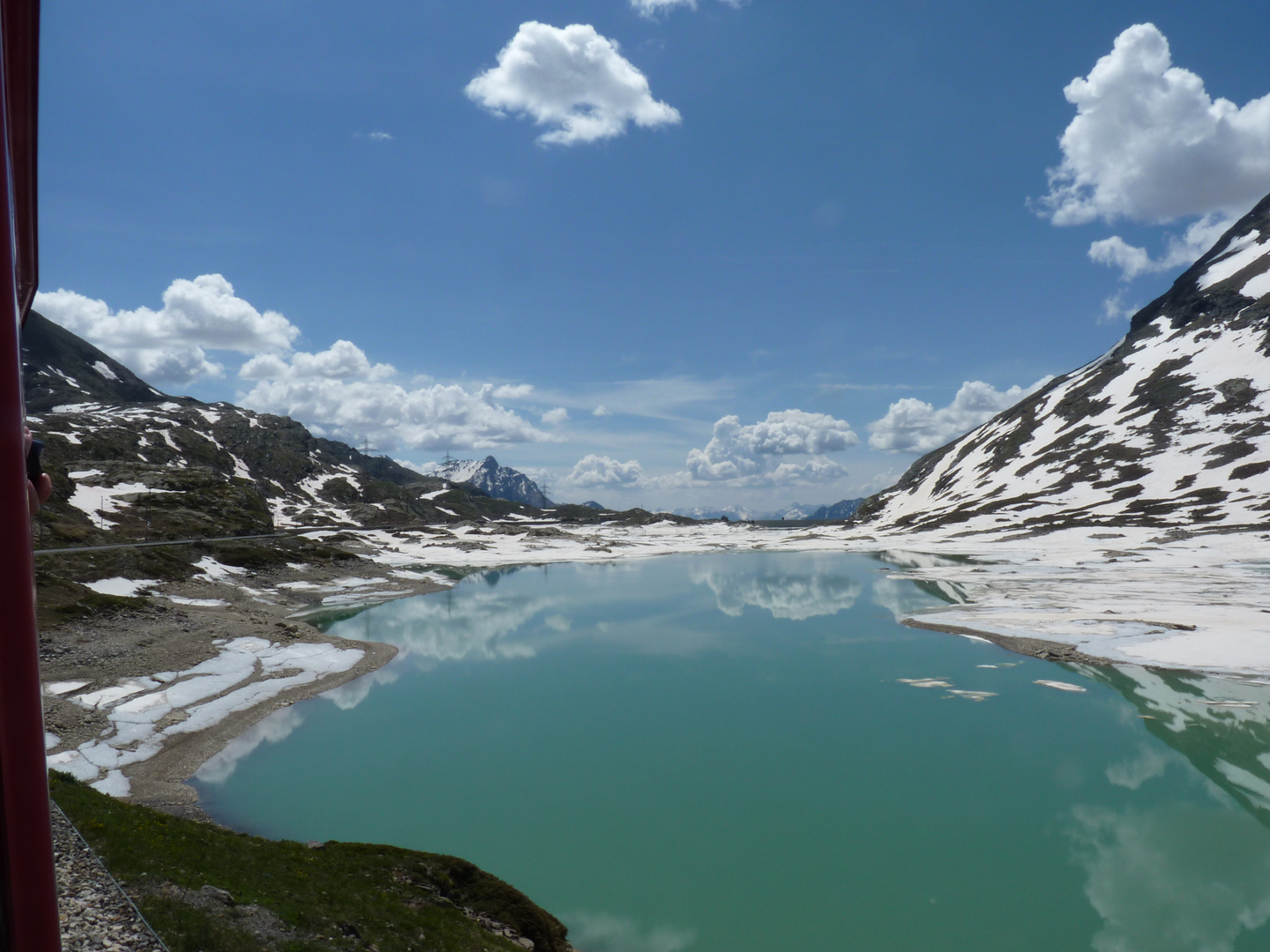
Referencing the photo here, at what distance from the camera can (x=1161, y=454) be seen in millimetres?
154125

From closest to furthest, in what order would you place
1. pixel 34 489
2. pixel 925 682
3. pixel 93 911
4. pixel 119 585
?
1. pixel 34 489
2. pixel 93 911
3. pixel 925 682
4. pixel 119 585

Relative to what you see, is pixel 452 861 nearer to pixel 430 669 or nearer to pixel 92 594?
pixel 430 669

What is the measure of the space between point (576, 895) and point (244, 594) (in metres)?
63.3

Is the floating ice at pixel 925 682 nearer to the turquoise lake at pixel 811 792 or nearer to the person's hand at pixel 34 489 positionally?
the turquoise lake at pixel 811 792

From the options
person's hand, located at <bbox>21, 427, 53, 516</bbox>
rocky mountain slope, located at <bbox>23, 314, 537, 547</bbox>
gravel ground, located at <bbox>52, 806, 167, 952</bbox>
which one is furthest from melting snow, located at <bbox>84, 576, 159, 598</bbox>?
person's hand, located at <bbox>21, 427, 53, 516</bbox>

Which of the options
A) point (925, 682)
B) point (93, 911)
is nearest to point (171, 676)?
point (93, 911)

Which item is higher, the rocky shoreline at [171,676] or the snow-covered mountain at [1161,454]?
the snow-covered mountain at [1161,454]

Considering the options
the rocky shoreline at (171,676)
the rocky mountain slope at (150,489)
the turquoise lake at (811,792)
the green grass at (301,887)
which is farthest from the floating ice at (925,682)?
the rocky mountain slope at (150,489)

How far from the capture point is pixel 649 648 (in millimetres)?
53062

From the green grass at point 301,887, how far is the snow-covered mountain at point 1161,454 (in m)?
132

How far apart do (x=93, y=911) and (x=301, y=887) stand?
571 cm

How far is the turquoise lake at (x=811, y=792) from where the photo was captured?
744 inches

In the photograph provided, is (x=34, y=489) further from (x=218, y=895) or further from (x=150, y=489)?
(x=150, y=489)

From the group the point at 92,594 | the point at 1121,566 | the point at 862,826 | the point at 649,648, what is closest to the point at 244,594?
the point at 92,594
